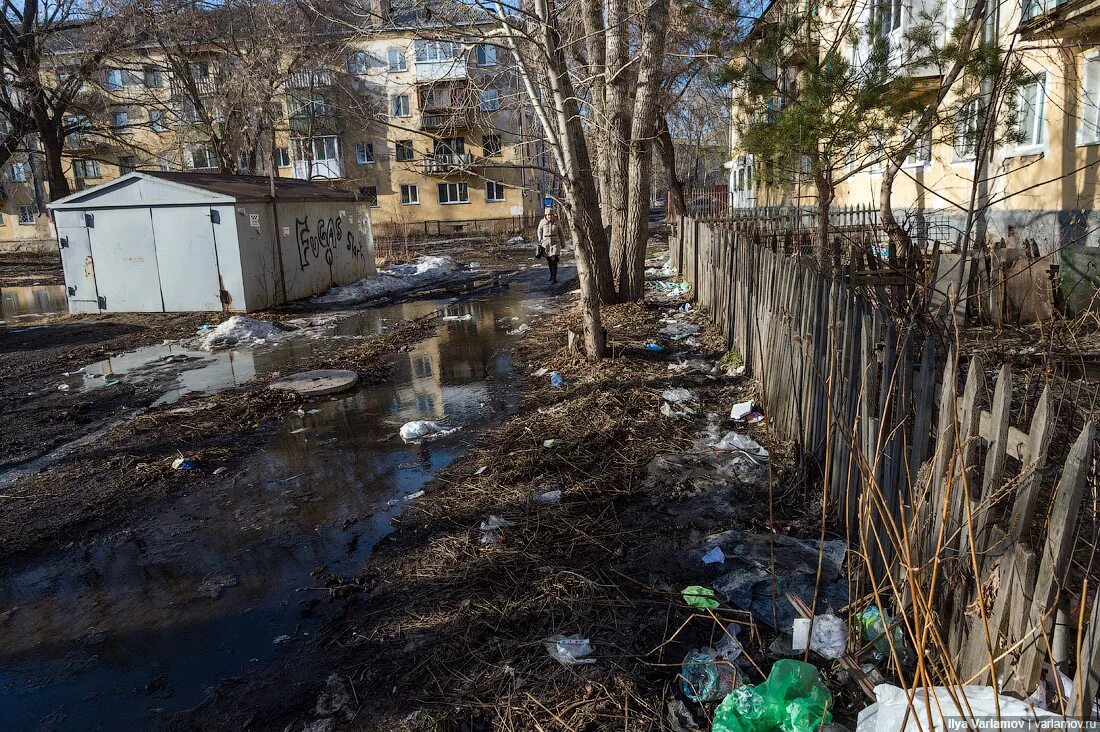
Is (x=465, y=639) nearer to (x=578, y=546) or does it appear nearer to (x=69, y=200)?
(x=578, y=546)

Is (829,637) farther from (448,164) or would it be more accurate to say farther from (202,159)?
(202,159)

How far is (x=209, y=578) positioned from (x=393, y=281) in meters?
15.9

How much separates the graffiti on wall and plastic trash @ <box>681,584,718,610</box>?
1449 cm

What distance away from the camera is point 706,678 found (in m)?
2.87

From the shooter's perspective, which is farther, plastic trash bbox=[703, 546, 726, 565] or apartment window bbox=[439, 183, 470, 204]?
apartment window bbox=[439, 183, 470, 204]

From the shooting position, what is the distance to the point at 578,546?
414 cm

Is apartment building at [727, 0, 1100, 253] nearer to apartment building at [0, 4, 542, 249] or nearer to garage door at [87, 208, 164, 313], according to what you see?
garage door at [87, 208, 164, 313]

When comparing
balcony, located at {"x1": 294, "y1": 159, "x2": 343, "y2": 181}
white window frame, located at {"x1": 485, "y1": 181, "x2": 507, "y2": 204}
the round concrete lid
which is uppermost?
balcony, located at {"x1": 294, "y1": 159, "x2": 343, "y2": 181}

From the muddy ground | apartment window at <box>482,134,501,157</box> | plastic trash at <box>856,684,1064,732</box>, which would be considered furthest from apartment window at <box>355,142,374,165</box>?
plastic trash at <box>856,684,1064,732</box>

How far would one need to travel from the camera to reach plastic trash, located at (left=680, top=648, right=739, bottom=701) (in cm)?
281

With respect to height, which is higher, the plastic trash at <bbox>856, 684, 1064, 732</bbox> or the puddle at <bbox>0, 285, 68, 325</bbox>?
the puddle at <bbox>0, 285, 68, 325</bbox>

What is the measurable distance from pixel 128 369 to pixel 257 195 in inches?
224

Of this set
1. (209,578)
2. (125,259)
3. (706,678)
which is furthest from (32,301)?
(706,678)

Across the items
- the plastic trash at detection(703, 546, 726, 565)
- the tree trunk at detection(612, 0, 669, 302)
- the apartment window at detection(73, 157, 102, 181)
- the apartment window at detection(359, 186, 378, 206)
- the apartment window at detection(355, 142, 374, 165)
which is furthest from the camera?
the apartment window at detection(73, 157, 102, 181)
